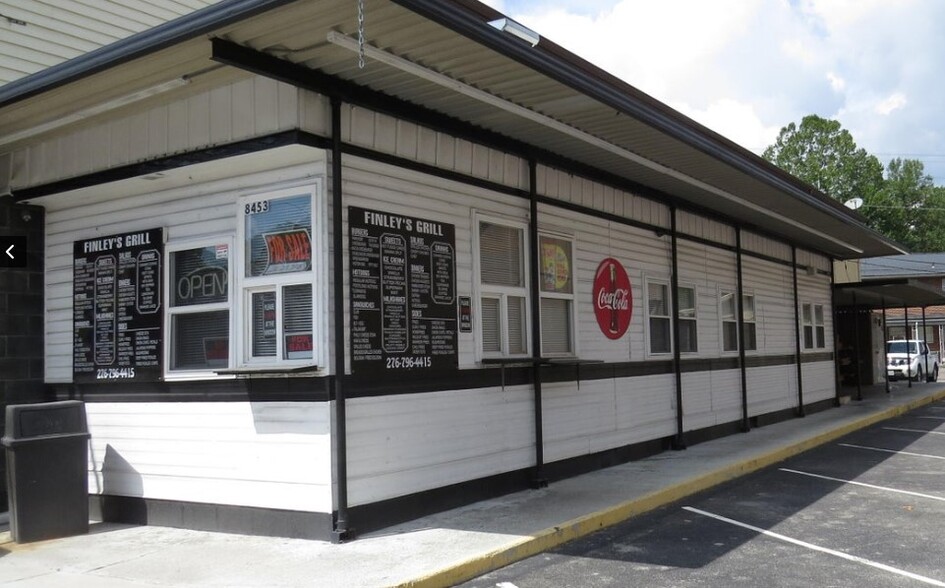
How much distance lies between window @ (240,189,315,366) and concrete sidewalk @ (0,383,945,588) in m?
1.70

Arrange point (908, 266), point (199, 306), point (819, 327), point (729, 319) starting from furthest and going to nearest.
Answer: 1. point (908, 266)
2. point (819, 327)
3. point (729, 319)
4. point (199, 306)

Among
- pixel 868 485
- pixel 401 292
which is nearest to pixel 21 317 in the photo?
pixel 401 292

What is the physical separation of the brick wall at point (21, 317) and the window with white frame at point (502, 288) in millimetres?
5069

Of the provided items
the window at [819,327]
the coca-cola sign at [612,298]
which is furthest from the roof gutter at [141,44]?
the window at [819,327]

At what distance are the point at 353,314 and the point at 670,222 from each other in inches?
288

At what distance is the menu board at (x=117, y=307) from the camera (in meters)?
8.84

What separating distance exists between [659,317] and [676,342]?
49 centimetres

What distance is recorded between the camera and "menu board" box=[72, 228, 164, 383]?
884 centimetres

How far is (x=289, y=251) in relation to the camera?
25.6ft

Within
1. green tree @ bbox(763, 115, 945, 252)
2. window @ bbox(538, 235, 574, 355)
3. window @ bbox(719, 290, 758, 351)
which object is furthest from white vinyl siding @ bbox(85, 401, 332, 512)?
green tree @ bbox(763, 115, 945, 252)

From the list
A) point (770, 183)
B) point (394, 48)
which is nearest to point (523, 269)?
point (394, 48)

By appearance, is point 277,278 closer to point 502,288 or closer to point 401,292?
point 401,292

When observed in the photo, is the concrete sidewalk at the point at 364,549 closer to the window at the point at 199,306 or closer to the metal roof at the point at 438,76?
the window at the point at 199,306

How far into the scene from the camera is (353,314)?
770 centimetres
